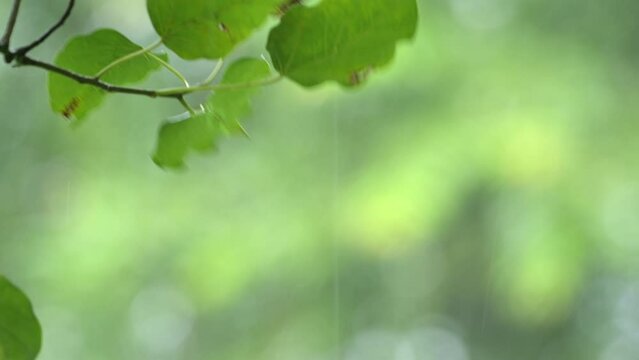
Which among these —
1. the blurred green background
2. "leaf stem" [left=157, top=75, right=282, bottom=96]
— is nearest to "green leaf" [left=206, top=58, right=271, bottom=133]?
"leaf stem" [left=157, top=75, right=282, bottom=96]

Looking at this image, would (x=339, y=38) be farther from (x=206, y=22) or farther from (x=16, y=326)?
(x=16, y=326)

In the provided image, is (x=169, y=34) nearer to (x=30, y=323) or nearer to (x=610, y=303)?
(x=30, y=323)

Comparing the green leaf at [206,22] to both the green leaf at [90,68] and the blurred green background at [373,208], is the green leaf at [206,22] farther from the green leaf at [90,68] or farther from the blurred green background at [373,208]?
the blurred green background at [373,208]

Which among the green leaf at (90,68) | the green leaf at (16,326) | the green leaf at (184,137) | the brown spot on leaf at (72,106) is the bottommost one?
the green leaf at (16,326)

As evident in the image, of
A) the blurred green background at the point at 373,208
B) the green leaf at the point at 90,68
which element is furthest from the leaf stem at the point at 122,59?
the blurred green background at the point at 373,208

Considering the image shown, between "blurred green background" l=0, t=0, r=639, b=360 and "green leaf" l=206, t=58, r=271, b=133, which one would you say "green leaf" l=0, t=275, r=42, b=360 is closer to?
"green leaf" l=206, t=58, r=271, b=133

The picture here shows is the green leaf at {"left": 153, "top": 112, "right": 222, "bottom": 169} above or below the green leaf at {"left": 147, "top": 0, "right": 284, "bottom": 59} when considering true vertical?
below

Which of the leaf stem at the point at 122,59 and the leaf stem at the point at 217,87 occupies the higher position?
the leaf stem at the point at 122,59
